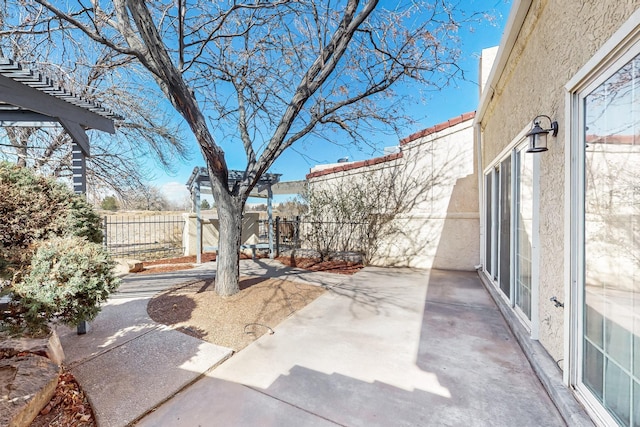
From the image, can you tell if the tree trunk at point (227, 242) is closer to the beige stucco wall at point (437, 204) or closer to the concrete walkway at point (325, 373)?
the concrete walkway at point (325, 373)

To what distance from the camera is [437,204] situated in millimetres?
7199

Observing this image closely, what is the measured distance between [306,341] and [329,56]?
402 cm

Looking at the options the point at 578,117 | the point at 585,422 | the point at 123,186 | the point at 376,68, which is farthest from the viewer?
the point at 123,186

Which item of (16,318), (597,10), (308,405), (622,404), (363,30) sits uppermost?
(363,30)

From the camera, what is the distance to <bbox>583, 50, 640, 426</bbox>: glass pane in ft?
5.00

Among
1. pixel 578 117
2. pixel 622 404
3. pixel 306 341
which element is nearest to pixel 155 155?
pixel 306 341

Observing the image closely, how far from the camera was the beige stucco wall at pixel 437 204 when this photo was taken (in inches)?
268

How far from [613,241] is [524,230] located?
74.4 inches

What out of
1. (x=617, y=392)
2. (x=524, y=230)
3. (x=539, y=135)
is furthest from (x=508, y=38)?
(x=617, y=392)

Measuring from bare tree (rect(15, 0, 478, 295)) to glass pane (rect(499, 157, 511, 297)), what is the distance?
2.00 metres

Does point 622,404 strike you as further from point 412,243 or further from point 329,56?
point 412,243

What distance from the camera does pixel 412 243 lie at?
7.48m

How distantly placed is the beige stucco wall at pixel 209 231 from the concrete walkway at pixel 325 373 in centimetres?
457

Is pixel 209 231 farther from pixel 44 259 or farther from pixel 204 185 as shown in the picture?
pixel 44 259
